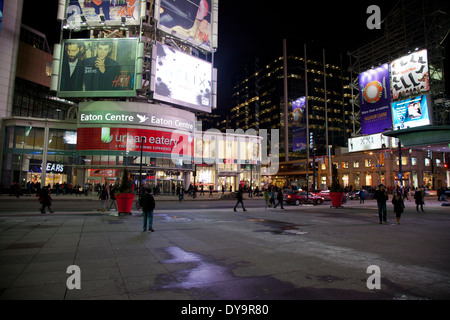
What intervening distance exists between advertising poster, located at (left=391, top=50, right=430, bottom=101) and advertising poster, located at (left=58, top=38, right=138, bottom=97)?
4440 cm

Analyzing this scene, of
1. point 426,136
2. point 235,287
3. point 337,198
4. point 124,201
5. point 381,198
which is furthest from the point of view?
point 337,198

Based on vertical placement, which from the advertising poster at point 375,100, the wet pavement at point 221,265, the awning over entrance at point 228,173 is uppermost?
the advertising poster at point 375,100

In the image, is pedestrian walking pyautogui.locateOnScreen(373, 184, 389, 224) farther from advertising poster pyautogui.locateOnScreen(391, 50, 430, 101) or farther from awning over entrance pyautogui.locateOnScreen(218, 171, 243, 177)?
awning over entrance pyautogui.locateOnScreen(218, 171, 243, 177)

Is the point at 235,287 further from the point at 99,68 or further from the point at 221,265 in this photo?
the point at 99,68

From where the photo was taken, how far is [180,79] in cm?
4841

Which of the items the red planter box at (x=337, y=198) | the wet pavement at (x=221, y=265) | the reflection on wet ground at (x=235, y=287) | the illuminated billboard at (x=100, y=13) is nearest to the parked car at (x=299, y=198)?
the red planter box at (x=337, y=198)

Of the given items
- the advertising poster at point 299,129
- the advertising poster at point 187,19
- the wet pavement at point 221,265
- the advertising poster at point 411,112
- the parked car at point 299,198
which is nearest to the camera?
the wet pavement at point 221,265

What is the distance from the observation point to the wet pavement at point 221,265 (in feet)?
14.2

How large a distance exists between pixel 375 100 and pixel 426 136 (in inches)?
1193

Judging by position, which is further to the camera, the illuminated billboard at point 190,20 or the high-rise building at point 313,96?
the high-rise building at point 313,96

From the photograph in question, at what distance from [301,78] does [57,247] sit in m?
113

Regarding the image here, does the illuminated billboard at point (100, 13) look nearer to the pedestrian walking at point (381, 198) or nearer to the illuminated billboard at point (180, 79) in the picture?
the illuminated billboard at point (180, 79)

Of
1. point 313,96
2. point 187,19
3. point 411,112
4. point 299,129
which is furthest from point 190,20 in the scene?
point 313,96

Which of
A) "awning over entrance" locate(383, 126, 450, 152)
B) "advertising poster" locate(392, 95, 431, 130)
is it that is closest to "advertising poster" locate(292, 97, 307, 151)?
"advertising poster" locate(392, 95, 431, 130)
